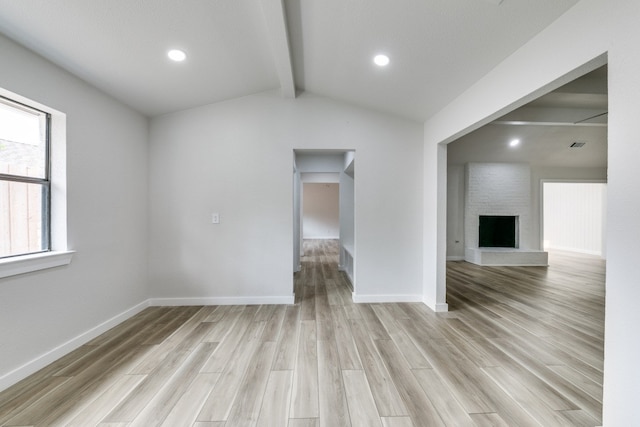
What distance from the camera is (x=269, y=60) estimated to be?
272cm

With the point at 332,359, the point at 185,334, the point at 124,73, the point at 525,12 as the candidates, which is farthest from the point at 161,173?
the point at 525,12

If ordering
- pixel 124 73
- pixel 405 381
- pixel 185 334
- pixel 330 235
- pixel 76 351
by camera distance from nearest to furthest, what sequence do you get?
1. pixel 405 381
2. pixel 76 351
3. pixel 124 73
4. pixel 185 334
5. pixel 330 235

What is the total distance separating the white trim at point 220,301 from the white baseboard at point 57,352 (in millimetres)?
386

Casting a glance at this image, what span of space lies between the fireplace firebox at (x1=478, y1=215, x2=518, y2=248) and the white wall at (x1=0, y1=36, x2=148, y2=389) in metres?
7.18

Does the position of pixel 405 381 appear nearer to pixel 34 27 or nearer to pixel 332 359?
pixel 332 359

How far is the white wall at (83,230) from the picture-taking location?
1.89 metres

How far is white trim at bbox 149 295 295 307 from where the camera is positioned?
11.3 feet

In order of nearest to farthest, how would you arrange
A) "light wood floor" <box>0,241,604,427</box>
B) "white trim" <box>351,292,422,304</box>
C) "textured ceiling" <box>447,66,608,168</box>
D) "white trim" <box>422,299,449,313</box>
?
"light wood floor" <box>0,241,604,427</box>, "white trim" <box>422,299,449,313</box>, "white trim" <box>351,292,422,304</box>, "textured ceiling" <box>447,66,608,168</box>

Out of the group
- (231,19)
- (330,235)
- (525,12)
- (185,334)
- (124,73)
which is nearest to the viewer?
(525,12)

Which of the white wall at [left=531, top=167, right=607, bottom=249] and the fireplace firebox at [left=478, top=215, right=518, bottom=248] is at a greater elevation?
the white wall at [left=531, top=167, right=607, bottom=249]

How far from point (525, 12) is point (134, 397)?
3.49 m

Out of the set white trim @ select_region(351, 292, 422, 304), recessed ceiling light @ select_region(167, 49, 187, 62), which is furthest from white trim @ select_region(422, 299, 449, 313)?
recessed ceiling light @ select_region(167, 49, 187, 62)

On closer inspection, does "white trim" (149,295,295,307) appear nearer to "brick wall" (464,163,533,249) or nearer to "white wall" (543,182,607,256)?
"brick wall" (464,163,533,249)

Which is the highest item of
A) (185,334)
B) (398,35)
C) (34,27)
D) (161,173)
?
(398,35)
